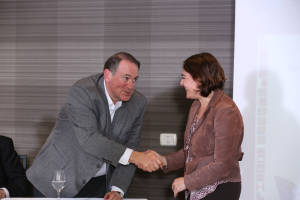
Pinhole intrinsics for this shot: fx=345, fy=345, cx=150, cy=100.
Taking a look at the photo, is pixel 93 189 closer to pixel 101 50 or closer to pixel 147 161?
pixel 147 161

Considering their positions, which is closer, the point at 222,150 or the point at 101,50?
the point at 222,150

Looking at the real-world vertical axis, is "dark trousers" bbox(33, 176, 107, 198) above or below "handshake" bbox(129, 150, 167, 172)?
below

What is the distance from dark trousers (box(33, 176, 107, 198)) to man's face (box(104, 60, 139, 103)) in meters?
0.65

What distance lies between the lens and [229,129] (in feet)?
6.10

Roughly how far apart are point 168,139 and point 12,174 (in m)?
1.38

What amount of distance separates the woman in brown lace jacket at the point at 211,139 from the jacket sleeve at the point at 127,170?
440mm

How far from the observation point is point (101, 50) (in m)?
3.36

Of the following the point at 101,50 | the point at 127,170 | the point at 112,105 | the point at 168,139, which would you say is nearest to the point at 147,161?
the point at 127,170

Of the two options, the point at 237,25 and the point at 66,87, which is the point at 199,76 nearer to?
the point at 237,25

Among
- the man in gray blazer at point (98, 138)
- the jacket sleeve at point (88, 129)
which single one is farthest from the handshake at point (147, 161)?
the jacket sleeve at point (88, 129)

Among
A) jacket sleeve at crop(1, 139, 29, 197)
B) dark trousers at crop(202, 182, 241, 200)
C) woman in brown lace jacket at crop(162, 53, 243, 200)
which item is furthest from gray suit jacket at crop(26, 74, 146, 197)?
dark trousers at crop(202, 182, 241, 200)

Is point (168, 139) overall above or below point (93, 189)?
above

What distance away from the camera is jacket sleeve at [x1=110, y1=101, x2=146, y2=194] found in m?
2.33

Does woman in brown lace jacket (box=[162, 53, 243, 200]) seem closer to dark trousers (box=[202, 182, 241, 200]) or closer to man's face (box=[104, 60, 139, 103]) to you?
dark trousers (box=[202, 182, 241, 200])
